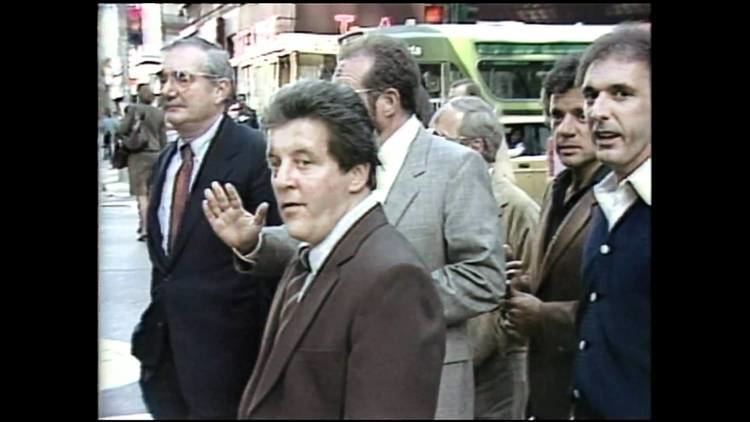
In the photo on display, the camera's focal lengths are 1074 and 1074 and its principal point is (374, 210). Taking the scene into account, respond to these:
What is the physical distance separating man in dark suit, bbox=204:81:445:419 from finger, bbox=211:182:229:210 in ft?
0.29

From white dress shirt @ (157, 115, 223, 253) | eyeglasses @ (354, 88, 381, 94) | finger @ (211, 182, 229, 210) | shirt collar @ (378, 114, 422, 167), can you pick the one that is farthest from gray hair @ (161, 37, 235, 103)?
shirt collar @ (378, 114, 422, 167)

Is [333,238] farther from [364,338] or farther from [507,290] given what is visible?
[507,290]

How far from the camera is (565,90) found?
3.04 m

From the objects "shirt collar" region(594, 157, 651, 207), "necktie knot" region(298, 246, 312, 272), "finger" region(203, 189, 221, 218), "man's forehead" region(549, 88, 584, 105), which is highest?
"man's forehead" region(549, 88, 584, 105)

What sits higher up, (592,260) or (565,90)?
(565,90)

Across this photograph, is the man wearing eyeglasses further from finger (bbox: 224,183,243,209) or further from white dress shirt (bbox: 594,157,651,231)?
finger (bbox: 224,183,243,209)

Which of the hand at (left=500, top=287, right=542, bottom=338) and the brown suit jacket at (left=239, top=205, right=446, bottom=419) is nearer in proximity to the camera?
the brown suit jacket at (left=239, top=205, right=446, bottom=419)

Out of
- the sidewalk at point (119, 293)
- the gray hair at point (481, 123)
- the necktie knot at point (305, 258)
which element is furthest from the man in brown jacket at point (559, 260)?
the sidewalk at point (119, 293)

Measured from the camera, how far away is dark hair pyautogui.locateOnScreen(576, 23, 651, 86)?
297cm

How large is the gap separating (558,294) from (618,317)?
183mm

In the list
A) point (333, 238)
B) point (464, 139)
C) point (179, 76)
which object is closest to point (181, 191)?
point (179, 76)
